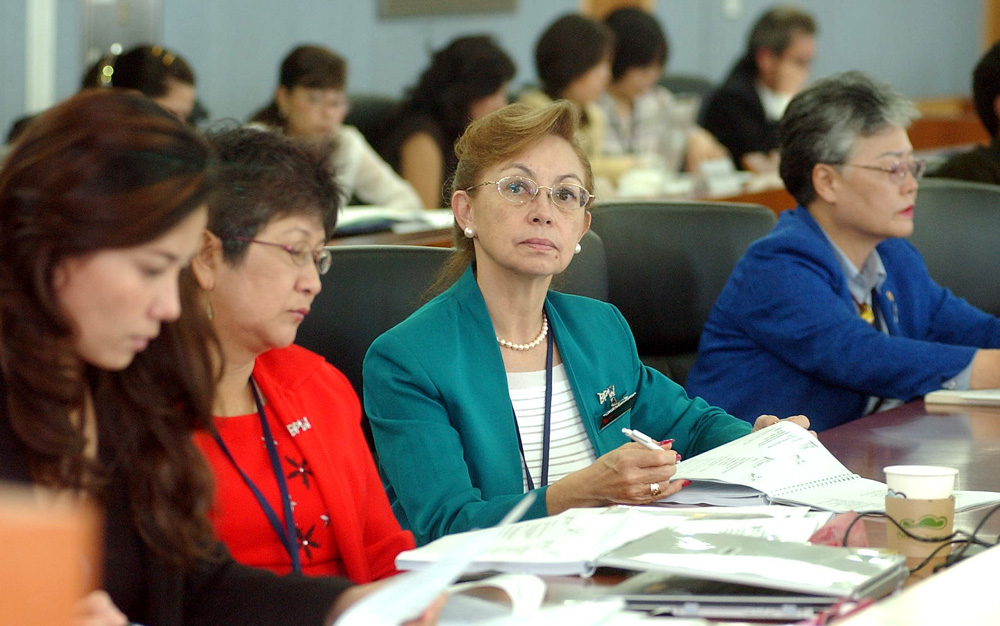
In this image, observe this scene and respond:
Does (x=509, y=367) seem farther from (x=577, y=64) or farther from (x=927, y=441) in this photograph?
(x=577, y=64)

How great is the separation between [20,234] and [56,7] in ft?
13.0

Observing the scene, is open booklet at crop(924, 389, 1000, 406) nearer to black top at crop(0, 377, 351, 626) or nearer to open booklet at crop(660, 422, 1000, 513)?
open booklet at crop(660, 422, 1000, 513)

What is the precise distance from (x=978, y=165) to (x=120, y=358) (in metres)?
2.96

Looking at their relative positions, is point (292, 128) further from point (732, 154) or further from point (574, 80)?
point (732, 154)

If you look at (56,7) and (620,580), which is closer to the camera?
(620,580)

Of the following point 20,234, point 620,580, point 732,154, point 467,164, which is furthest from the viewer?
point 732,154

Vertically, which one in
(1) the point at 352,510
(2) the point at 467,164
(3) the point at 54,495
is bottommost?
(1) the point at 352,510

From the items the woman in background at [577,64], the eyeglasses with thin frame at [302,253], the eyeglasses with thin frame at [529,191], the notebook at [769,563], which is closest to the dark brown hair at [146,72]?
the woman in background at [577,64]

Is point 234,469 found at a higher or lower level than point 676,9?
lower

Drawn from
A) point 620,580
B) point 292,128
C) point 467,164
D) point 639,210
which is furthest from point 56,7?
point 620,580

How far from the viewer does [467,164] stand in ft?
6.34

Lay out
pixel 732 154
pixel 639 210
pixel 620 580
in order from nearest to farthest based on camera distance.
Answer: pixel 620 580
pixel 639 210
pixel 732 154

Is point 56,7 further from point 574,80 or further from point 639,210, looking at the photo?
point 639,210

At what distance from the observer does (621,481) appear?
1521mm
